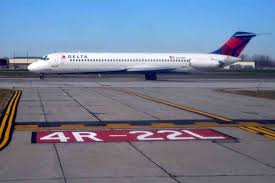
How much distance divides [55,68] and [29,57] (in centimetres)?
11374

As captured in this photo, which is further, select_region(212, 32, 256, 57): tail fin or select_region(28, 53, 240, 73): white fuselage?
select_region(212, 32, 256, 57): tail fin

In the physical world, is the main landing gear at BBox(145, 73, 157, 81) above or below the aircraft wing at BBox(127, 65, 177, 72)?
below

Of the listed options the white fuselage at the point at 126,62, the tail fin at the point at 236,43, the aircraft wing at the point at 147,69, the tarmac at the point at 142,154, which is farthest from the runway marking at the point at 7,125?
the tail fin at the point at 236,43

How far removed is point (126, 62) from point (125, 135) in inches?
1740

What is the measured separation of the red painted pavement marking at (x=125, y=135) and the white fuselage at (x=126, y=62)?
4224cm

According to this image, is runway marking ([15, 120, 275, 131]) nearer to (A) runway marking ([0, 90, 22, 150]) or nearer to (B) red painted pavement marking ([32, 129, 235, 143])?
(A) runway marking ([0, 90, 22, 150])

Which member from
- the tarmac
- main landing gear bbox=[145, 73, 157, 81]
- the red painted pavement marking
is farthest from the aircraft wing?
the red painted pavement marking

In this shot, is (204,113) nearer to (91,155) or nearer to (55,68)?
(91,155)

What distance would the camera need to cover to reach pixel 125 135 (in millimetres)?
12344

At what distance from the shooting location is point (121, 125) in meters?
14.3

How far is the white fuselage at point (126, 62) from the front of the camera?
54.4 m

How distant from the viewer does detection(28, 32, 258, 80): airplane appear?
5450cm

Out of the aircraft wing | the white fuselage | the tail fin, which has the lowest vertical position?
the aircraft wing

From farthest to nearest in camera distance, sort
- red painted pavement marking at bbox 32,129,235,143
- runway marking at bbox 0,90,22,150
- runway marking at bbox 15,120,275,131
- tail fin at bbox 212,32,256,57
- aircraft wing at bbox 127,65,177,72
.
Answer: tail fin at bbox 212,32,256,57
aircraft wing at bbox 127,65,177,72
runway marking at bbox 15,120,275,131
red painted pavement marking at bbox 32,129,235,143
runway marking at bbox 0,90,22,150
